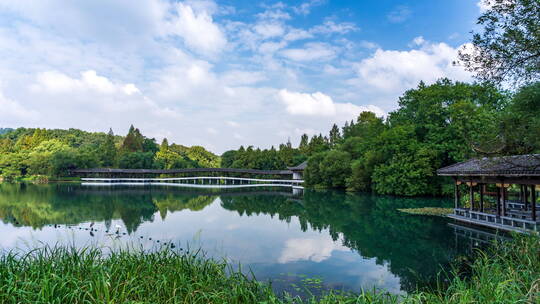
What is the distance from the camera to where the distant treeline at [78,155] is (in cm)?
3966

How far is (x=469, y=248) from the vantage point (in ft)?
25.1

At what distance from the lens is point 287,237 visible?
9.55m

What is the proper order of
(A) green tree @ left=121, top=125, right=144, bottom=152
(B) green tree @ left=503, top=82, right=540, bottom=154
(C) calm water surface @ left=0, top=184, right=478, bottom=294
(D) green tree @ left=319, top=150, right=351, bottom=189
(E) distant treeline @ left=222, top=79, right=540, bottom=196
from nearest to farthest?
(C) calm water surface @ left=0, top=184, right=478, bottom=294
(B) green tree @ left=503, top=82, right=540, bottom=154
(E) distant treeline @ left=222, top=79, right=540, bottom=196
(D) green tree @ left=319, top=150, right=351, bottom=189
(A) green tree @ left=121, top=125, right=144, bottom=152

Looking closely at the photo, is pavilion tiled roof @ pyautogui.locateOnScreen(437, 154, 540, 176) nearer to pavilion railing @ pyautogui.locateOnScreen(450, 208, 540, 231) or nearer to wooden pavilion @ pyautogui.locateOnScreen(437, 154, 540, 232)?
wooden pavilion @ pyautogui.locateOnScreen(437, 154, 540, 232)

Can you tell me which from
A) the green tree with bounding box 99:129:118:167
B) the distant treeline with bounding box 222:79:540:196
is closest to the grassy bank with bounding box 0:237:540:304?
the distant treeline with bounding box 222:79:540:196

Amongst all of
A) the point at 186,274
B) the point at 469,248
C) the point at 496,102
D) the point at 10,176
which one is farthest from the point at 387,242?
the point at 10,176

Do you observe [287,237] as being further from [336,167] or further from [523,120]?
[336,167]

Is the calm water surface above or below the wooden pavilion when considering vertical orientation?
below

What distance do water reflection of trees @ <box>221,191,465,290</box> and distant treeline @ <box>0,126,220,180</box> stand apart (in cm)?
3213

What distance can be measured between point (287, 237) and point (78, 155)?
38152 mm

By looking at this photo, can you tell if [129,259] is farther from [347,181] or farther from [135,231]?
[347,181]

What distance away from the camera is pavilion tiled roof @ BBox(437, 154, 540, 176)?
849 centimetres

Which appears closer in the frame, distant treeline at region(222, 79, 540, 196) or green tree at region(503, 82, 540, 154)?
green tree at region(503, 82, 540, 154)

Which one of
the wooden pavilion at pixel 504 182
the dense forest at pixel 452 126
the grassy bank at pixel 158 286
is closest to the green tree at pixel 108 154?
the dense forest at pixel 452 126
